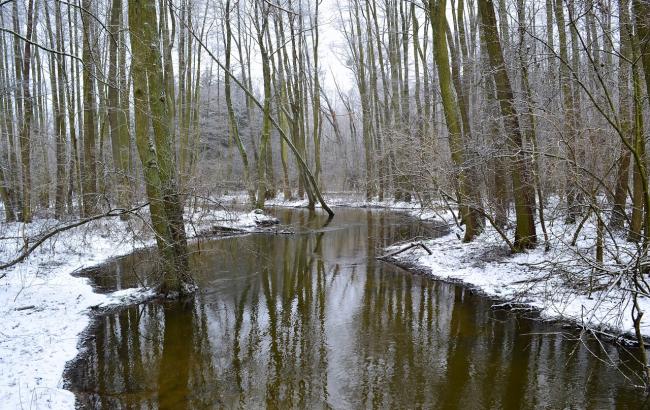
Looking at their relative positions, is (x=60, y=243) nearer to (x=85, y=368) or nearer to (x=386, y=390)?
(x=85, y=368)

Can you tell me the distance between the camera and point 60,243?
1224cm

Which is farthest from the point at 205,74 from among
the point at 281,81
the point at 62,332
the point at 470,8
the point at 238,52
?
the point at 62,332

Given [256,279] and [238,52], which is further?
[238,52]

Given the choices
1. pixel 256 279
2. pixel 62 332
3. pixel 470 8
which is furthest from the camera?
pixel 470 8

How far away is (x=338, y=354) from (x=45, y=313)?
4930 mm

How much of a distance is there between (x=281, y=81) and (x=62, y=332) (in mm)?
23666

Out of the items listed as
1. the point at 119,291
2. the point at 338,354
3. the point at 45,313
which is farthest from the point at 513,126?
the point at 45,313

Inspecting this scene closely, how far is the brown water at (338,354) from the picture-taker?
4965 millimetres

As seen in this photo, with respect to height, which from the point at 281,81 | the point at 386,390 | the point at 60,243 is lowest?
the point at 386,390

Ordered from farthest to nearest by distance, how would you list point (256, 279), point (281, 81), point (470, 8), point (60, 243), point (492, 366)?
point (281, 81)
point (470, 8)
point (60, 243)
point (256, 279)
point (492, 366)

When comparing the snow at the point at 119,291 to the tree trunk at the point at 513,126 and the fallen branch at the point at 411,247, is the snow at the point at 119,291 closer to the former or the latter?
the fallen branch at the point at 411,247

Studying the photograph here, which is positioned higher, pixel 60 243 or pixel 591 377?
pixel 60 243

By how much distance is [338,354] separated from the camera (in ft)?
20.1

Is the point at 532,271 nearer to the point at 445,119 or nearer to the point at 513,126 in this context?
the point at 513,126
